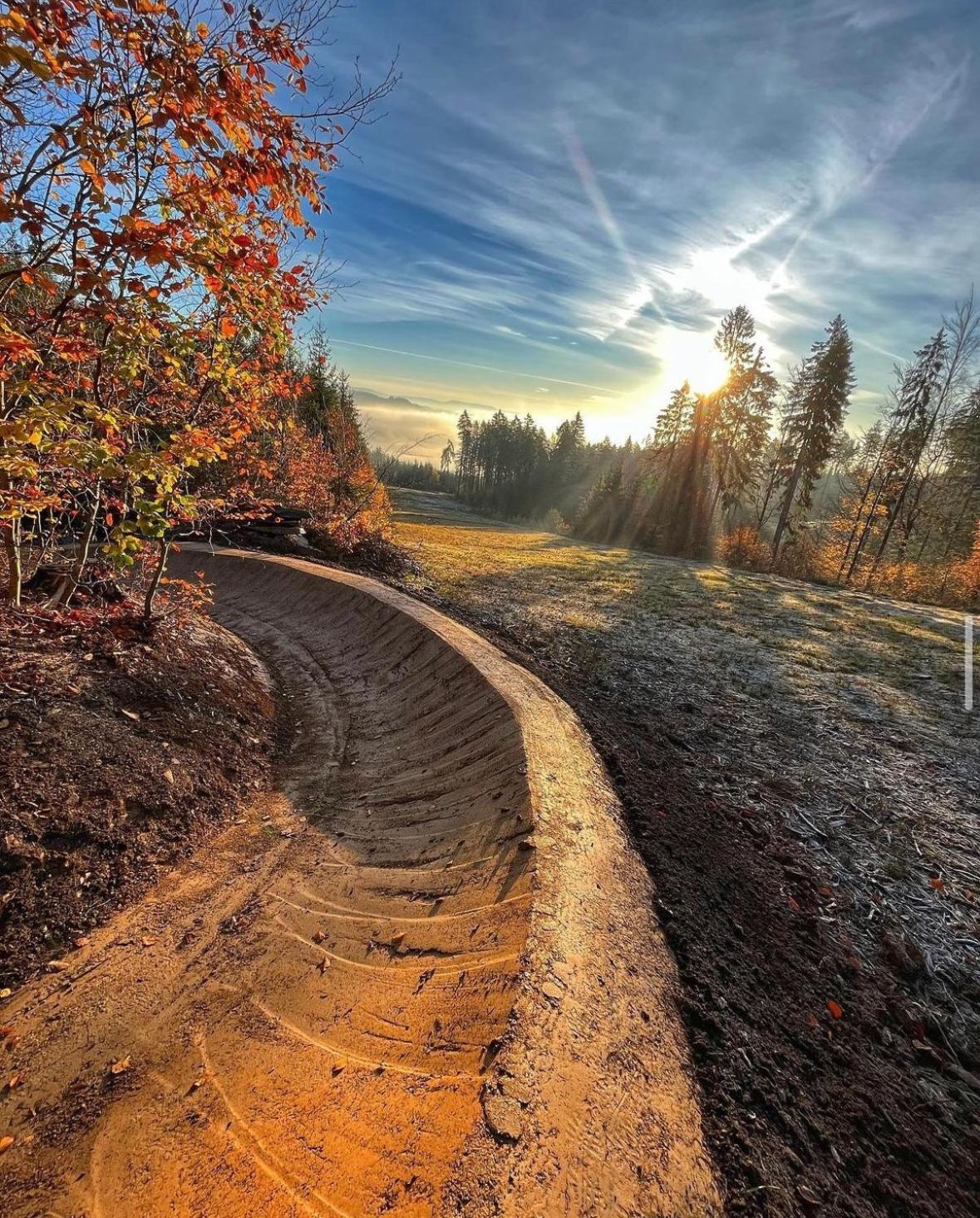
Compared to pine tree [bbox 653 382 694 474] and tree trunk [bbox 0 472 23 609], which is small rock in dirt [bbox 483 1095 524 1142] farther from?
pine tree [bbox 653 382 694 474]

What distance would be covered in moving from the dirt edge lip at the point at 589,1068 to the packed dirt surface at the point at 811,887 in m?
0.17

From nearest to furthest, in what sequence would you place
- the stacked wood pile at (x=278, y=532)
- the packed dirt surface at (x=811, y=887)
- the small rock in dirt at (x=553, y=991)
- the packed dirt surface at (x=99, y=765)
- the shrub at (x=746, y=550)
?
the packed dirt surface at (x=811, y=887) → the small rock in dirt at (x=553, y=991) → the packed dirt surface at (x=99, y=765) → the stacked wood pile at (x=278, y=532) → the shrub at (x=746, y=550)

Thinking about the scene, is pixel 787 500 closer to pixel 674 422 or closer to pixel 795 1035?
pixel 674 422

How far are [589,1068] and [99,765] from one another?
4.34 meters

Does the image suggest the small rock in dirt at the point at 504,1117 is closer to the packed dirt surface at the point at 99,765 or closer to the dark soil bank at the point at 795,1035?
the dark soil bank at the point at 795,1035

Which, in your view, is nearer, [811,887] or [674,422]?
[811,887]

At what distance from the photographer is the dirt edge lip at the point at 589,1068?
203 cm

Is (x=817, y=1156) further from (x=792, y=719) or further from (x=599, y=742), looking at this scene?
(x=792, y=719)

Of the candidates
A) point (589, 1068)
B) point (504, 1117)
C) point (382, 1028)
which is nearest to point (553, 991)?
point (589, 1068)

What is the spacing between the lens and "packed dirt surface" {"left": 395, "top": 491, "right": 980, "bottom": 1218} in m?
2.35

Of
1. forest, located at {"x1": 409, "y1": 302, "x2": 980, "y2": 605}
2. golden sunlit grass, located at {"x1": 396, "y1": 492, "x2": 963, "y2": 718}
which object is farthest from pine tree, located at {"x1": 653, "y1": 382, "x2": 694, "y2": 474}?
golden sunlit grass, located at {"x1": 396, "y1": 492, "x2": 963, "y2": 718}

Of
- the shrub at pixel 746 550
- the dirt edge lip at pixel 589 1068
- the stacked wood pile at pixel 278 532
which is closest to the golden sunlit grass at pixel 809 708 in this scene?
the dirt edge lip at pixel 589 1068

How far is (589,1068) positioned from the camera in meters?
2.47

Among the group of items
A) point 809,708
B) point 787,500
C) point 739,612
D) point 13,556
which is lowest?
point 809,708
